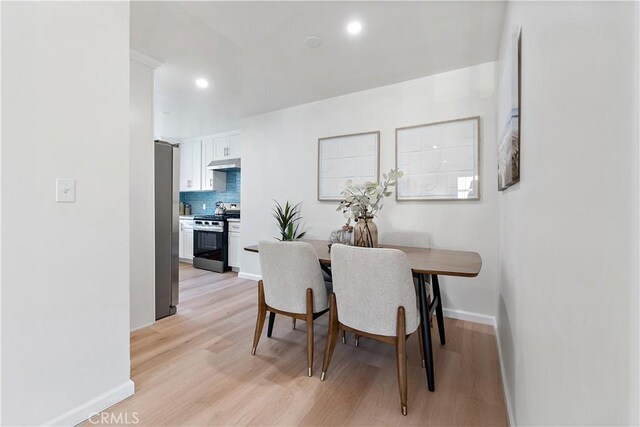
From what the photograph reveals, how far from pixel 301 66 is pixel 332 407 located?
2.74 m

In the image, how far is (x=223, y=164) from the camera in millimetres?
5016

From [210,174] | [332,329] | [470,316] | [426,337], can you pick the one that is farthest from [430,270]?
[210,174]

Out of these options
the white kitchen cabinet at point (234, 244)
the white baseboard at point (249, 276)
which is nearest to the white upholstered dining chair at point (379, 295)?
the white baseboard at point (249, 276)

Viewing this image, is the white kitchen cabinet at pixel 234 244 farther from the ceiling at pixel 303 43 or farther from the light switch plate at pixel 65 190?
the light switch plate at pixel 65 190

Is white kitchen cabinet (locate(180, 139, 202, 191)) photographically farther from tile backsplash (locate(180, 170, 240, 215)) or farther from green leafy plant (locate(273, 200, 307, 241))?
green leafy plant (locate(273, 200, 307, 241))

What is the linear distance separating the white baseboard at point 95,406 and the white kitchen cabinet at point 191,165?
4.49m

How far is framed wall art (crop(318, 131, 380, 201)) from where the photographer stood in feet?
10.3

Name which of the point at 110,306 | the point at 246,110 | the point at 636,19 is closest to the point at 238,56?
the point at 246,110

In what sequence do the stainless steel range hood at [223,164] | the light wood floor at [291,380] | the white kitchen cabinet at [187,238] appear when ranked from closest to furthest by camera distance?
the light wood floor at [291,380] → the stainless steel range hood at [223,164] → the white kitchen cabinet at [187,238]

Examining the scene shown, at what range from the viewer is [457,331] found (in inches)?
97.4

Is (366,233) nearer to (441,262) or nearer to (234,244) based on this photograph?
(441,262)

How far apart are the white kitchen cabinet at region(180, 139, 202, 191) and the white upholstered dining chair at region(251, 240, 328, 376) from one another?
433 cm

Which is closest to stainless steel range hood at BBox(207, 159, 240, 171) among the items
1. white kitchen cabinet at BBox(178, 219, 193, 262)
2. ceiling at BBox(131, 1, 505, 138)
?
white kitchen cabinet at BBox(178, 219, 193, 262)

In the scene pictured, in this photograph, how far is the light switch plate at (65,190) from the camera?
Result: 1.34 meters
